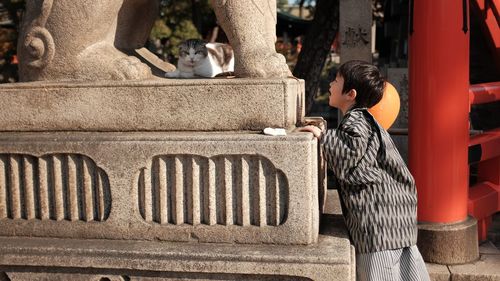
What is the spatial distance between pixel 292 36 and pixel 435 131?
2296 centimetres

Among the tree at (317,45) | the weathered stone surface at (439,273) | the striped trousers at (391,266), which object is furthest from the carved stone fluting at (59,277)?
the tree at (317,45)

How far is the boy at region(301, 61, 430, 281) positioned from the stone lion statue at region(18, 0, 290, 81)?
0.33m

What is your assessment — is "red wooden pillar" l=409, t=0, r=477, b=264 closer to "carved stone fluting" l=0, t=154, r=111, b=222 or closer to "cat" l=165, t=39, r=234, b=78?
"cat" l=165, t=39, r=234, b=78

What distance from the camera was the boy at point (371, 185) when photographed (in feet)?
6.71

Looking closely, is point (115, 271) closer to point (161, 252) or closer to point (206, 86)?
point (161, 252)

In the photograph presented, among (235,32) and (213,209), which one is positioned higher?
(235,32)

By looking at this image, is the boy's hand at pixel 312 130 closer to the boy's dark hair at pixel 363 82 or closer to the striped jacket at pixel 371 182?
the striped jacket at pixel 371 182

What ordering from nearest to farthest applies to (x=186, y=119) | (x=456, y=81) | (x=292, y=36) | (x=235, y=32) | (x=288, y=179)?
1. (x=288, y=179)
2. (x=186, y=119)
3. (x=235, y=32)
4. (x=456, y=81)
5. (x=292, y=36)

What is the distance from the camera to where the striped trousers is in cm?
209

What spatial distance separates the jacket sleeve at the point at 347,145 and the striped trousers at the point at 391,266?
0.33m

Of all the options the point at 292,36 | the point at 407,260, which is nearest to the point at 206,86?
the point at 407,260

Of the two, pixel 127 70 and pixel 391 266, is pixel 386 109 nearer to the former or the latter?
pixel 391 266

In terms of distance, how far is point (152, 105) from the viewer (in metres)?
2.16

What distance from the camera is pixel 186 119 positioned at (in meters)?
2.14
